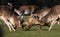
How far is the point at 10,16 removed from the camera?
12555mm

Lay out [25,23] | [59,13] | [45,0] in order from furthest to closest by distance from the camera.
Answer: [45,0] < [59,13] < [25,23]

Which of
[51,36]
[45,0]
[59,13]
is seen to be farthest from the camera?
[45,0]

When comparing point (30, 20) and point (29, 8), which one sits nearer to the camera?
point (30, 20)

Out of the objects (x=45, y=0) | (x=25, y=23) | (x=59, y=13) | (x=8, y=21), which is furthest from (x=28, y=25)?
(x=45, y=0)

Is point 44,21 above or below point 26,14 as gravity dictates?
above

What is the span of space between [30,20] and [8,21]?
1134 mm

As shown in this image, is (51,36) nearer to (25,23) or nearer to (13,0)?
(25,23)

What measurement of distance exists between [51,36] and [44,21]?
12.9ft

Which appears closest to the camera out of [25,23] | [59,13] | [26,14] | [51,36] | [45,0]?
[51,36]

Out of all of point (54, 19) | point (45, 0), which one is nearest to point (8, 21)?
point (54, 19)

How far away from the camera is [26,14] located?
74.6ft

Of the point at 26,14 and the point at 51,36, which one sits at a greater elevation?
the point at 51,36

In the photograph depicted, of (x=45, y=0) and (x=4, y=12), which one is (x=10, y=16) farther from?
(x=45, y=0)

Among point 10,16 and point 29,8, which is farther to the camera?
point 29,8
